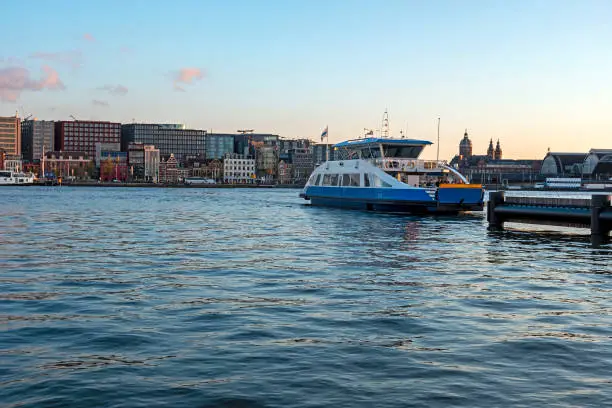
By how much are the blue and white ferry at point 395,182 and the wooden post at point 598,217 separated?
17.4 metres

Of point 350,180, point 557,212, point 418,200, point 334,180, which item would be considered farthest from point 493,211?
point 334,180

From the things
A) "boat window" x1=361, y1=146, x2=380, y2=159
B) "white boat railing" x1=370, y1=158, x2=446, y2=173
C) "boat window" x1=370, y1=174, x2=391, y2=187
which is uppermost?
"boat window" x1=361, y1=146, x2=380, y2=159

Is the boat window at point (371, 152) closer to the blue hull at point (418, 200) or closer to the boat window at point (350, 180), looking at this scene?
the boat window at point (350, 180)

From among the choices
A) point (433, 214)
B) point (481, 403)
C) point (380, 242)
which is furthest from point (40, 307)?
point (433, 214)

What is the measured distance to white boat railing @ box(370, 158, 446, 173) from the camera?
195 feet

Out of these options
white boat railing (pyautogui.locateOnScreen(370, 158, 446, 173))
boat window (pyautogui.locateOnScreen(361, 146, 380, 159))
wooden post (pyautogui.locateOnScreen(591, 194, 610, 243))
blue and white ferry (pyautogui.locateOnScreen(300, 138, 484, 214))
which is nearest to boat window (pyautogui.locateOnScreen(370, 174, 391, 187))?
blue and white ferry (pyautogui.locateOnScreen(300, 138, 484, 214))

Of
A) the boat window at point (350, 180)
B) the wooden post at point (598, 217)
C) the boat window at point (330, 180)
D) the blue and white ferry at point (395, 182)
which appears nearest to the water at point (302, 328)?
the wooden post at point (598, 217)

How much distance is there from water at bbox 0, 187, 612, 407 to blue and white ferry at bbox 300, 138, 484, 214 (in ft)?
80.4

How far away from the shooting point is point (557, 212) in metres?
40.1

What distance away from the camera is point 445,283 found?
2069 centimetres

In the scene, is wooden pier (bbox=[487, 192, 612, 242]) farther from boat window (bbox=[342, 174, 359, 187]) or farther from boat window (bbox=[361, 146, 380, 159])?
boat window (bbox=[342, 174, 359, 187])

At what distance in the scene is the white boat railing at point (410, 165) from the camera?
59.5m

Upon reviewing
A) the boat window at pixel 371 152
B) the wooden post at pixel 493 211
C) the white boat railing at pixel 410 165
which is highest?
the boat window at pixel 371 152

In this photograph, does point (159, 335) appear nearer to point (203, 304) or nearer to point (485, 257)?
point (203, 304)
